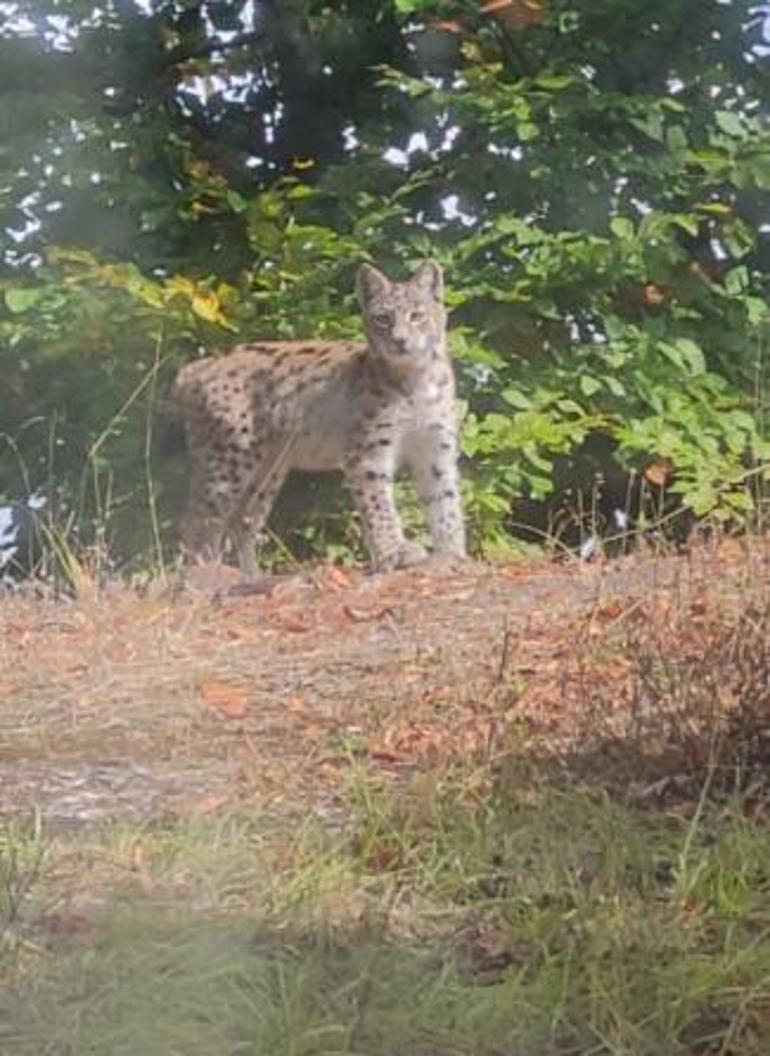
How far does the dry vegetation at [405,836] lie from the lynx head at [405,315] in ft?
7.87

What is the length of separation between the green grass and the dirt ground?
0.80 feet

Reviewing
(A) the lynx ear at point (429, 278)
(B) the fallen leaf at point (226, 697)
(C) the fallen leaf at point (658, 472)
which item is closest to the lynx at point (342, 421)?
(A) the lynx ear at point (429, 278)

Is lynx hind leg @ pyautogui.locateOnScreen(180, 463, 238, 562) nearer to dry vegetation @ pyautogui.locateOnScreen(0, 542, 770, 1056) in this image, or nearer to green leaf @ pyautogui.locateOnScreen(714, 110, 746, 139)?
green leaf @ pyautogui.locateOnScreen(714, 110, 746, 139)

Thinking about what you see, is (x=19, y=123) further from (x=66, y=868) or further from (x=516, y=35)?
(x=66, y=868)

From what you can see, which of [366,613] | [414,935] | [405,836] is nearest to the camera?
[414,935]

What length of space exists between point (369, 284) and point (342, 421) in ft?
1.59

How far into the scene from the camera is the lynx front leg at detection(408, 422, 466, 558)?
8023 mm

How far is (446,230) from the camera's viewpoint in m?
8.62

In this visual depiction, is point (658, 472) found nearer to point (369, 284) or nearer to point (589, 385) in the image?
point (589, 385)

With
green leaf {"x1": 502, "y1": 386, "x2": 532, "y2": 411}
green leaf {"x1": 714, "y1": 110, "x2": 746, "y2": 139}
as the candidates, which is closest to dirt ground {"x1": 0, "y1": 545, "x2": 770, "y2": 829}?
green leaf {"x1": 502, "y1": 386, "x2": 532, "y2": 411}

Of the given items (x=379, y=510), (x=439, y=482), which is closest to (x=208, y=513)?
(x=379, y=510)

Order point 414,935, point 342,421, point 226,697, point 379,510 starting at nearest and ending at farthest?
point 414,935
point 226,697
point 379,510
point 342,421

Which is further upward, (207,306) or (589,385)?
(207,306)

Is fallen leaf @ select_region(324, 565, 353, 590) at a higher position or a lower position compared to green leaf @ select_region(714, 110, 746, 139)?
lower
